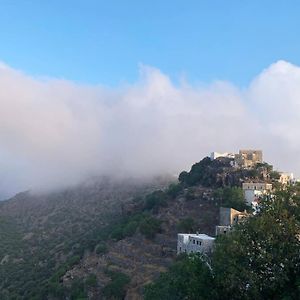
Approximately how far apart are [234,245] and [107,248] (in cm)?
4386

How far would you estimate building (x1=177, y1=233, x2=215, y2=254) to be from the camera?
49.8 m

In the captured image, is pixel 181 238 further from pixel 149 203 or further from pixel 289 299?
pixel 289 299

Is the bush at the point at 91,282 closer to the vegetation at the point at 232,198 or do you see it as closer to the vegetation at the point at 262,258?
the vegetation at the point at 232,198

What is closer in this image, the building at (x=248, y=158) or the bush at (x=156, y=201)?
the bush at (x=156, y=201)

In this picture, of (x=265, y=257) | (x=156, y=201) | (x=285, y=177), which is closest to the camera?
(x=265, y=257)

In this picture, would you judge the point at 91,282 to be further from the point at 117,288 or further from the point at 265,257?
the point at 265,257

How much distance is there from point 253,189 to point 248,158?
1651cm

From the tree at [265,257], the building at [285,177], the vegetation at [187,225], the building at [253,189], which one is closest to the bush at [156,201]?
the vegetation at [187,225]

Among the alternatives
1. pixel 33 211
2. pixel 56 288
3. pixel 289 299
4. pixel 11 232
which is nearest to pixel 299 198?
pixel 289 299

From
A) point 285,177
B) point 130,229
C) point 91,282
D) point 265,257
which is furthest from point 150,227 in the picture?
point 265,257

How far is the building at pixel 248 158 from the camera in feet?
243

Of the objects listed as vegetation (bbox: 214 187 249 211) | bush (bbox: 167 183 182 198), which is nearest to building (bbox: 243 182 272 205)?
vegetation (bbox: 214 187 249 211)

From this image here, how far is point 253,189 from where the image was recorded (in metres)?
62.8

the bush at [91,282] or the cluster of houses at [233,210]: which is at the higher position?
the cluster of houses at [233,210]
